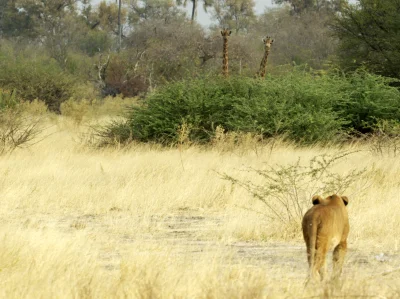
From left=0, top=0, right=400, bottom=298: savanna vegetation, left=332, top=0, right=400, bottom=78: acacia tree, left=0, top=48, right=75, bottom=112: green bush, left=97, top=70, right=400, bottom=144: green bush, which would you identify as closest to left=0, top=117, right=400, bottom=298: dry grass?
left=0, top=0, right=400, bottom=298: savanna vegetation

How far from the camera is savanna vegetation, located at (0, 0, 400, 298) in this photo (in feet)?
19.8

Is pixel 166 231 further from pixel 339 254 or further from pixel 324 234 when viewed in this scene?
pixel 324 234

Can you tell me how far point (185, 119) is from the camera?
19.2 meters

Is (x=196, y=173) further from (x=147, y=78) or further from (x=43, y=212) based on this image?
(x=147, y=78)

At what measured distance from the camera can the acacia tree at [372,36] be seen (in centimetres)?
2494

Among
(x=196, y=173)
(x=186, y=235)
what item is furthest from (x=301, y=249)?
(x=196, y=173)

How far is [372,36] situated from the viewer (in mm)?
25797

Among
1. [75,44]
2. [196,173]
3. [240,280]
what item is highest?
[240,280]

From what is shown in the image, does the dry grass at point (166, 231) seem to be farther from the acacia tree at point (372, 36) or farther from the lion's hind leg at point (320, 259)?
the acacia tree at point (372, 36)

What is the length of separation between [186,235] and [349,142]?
1160 cm

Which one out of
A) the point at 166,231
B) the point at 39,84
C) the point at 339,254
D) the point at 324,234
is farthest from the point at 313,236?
the point at 39,84

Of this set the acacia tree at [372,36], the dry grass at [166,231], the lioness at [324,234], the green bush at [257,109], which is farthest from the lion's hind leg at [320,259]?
the acacia tree at [372,36]

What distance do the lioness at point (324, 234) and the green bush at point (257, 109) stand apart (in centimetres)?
1252

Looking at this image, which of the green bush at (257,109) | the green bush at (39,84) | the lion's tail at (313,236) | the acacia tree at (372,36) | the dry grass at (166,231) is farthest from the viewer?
the green bush at (39,84)
